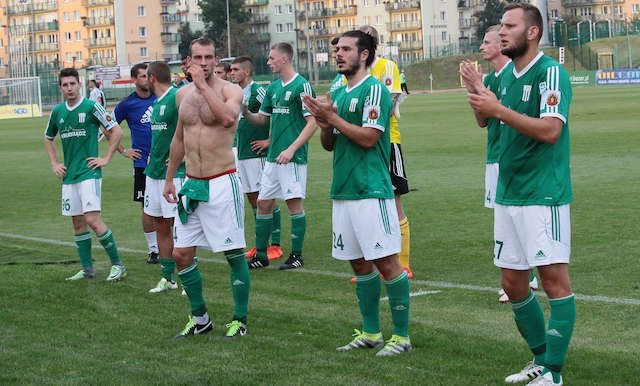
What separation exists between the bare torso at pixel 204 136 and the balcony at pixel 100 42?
119279 millimetres

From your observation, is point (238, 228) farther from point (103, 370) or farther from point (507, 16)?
point (507, 16)

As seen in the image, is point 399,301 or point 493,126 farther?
point 493,126

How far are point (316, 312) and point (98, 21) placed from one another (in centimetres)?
12068

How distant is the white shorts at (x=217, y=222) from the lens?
802 centimetres

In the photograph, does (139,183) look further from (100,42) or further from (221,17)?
(100,42)

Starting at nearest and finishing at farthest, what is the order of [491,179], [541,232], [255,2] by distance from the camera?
[541,232] < [491,179] < [255,2]

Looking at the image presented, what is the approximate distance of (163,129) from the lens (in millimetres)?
10406

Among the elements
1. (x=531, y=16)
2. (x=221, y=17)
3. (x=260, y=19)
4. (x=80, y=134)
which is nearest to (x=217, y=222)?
(x=531, y=16)

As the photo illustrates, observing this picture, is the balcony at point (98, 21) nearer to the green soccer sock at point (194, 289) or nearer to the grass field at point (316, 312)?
the grass field at point (316, 312)

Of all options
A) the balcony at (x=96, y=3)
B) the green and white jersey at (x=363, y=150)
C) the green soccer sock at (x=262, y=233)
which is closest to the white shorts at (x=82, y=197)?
the green soccer sock at (x=262, y=233)

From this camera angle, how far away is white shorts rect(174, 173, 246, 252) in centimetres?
802

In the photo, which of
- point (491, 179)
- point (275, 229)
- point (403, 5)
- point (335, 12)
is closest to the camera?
point (491, 179)

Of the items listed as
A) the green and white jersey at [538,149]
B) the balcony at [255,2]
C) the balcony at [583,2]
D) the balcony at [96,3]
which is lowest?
the green and white jersey at [538,149]

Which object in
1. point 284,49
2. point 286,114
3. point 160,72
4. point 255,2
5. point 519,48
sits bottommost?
point 286,114
